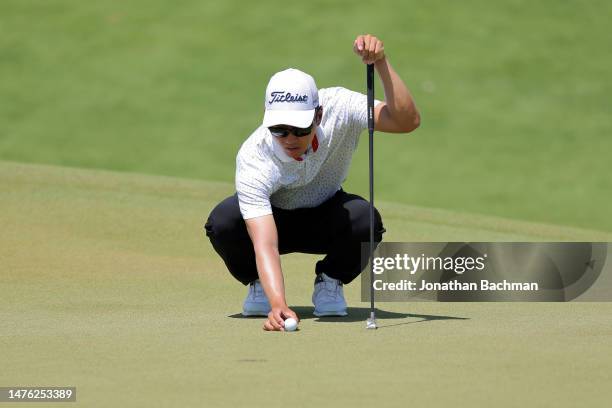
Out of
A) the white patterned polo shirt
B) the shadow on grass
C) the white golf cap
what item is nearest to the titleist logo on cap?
the white golf cap

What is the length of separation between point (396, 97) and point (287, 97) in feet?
1.29

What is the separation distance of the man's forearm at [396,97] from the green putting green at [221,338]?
0.70 m

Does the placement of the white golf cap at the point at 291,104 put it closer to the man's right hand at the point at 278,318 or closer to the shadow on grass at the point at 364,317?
the man's right hand at the point at 278,318

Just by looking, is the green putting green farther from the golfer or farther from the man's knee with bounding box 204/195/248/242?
the man's knee with bounding box 204/195/248/242

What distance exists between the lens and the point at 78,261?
6594mm

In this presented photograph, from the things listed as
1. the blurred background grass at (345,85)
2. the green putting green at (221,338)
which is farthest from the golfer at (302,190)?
the blurred background grass at (345,85)

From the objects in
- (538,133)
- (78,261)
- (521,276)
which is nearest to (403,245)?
(521,276)

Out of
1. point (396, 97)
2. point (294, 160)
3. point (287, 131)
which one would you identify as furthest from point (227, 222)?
point (396, 97)

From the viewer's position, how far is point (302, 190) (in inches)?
192

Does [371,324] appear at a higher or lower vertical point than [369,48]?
lower

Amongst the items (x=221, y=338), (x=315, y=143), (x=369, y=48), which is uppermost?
(x=369, y=48)

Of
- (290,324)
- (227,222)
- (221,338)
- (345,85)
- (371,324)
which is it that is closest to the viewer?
(221,338)

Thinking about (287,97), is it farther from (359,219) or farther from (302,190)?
(359,219)

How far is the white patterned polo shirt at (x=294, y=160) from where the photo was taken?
460 cm
